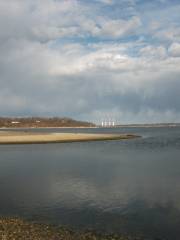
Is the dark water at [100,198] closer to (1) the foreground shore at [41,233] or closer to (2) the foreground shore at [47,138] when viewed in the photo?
(1) the foreground shore at [41,233]

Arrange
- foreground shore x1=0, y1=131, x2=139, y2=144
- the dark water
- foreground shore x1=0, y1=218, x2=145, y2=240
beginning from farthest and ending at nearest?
1. foreground shore x1=0, y1=131, x2=139, y2=144
2. the dark water
3. foreground shore x1=0, y1=218, x2=145, y2=240

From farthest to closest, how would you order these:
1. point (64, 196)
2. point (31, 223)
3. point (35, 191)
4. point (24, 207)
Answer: point (35, 191) → point (64, 196) → point (24, 207) → point (31, 223)

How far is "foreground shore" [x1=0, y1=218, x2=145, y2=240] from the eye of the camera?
1602 cm

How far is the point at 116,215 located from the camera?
67.7 feet

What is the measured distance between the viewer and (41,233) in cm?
1680

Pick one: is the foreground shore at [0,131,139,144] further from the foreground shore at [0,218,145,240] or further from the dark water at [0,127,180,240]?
the foreground shore at [0,218,145,240]

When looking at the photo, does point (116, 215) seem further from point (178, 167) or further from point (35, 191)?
point (178, 167)

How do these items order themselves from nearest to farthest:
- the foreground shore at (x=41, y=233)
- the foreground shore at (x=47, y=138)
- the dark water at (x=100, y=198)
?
the foreground shore at (x=41, y=233), the dark water at (x=100, y=198), the foreground shore at (x=47, y=138)

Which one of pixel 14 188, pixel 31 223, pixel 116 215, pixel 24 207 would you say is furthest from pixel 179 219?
pixel 14 188

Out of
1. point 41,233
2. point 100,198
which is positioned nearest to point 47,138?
point 100,198

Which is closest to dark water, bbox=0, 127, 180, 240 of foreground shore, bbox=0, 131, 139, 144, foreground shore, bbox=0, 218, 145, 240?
foreground shore, bbox=0, 218, 145, 240

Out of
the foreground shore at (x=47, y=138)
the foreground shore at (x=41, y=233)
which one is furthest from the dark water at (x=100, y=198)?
the foreground shore at (x=47, y=138)

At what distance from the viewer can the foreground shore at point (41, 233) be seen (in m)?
16.0

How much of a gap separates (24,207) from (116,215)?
6.32 metres
